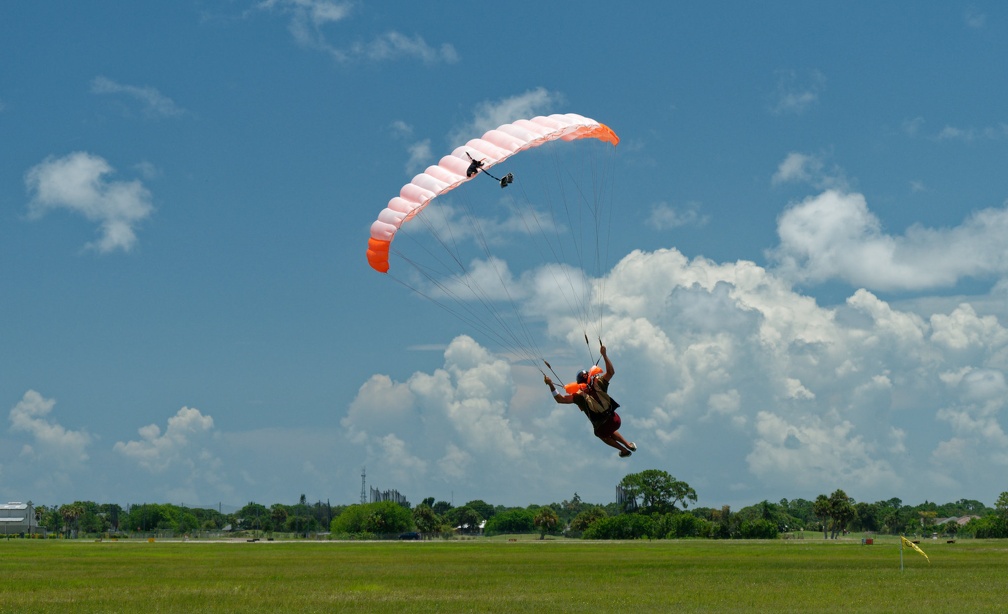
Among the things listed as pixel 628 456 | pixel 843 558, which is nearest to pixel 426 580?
pixel 628 456

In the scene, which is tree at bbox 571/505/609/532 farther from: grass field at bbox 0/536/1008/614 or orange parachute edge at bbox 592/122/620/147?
orange parachute edge at bbox 592/122/620/147

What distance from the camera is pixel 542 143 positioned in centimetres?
2888

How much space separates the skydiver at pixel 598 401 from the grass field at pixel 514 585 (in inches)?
235

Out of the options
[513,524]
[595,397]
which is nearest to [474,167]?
[595,397]

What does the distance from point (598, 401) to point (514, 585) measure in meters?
14.6

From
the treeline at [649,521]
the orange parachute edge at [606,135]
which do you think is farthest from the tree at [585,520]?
the orange parachute edge at [606,135]

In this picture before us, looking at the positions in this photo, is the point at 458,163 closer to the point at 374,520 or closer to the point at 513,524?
the point at 374,520

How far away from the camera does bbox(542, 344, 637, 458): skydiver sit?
26297 millimetres

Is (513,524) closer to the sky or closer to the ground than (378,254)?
closer to the ground

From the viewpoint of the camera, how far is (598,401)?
A: 2648cm

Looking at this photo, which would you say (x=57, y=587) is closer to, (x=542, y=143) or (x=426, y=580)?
(x=426, y=580)

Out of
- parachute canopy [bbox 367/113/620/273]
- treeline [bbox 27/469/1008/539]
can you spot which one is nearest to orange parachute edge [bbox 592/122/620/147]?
parachute canopy [bbox 367/113/620/273]

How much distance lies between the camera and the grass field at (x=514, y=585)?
1202 inches

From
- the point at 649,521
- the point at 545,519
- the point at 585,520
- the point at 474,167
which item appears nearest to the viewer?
the point at 474,167
